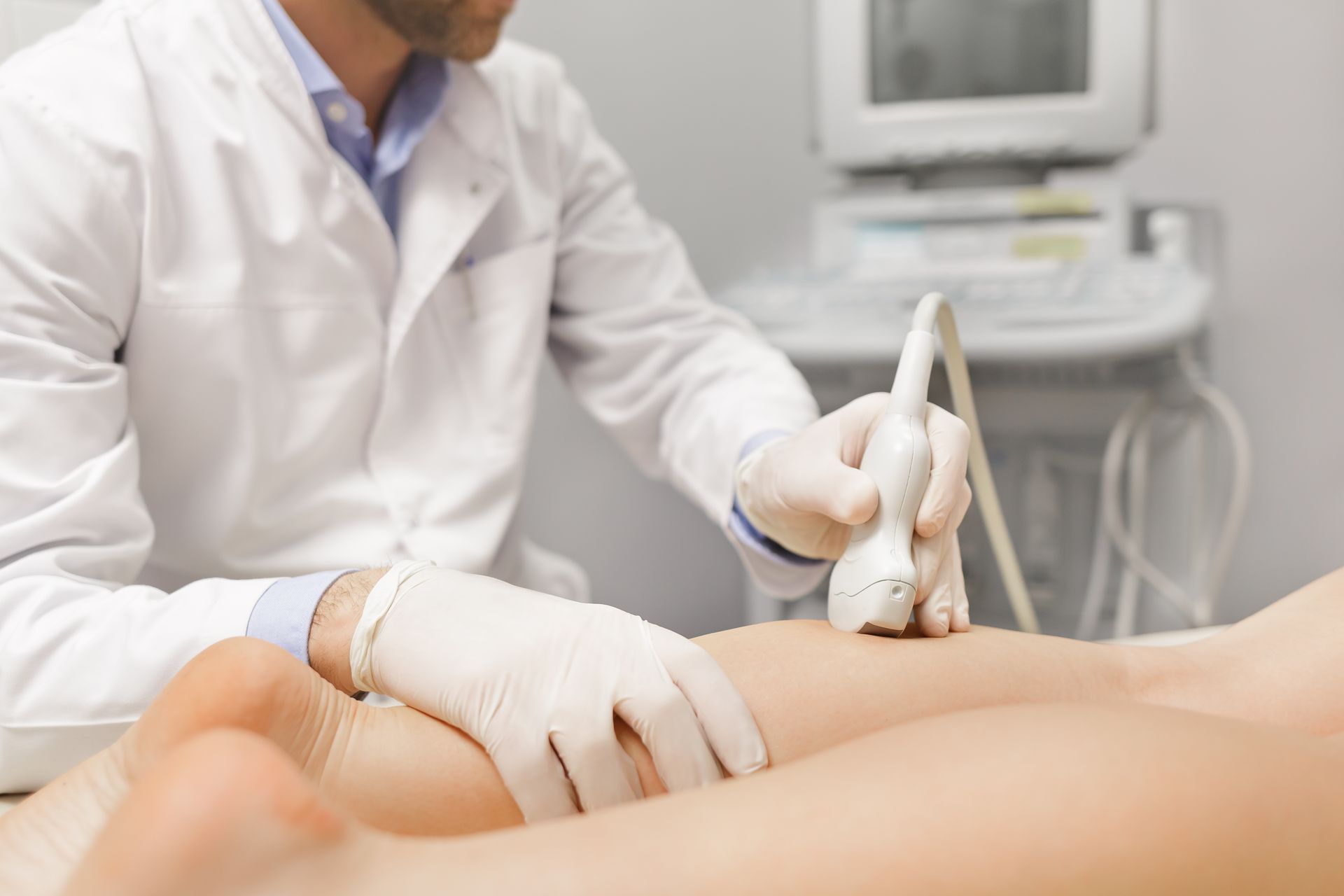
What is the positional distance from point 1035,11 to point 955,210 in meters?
0.30

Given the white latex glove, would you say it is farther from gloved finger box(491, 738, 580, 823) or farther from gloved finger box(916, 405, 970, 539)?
gloved finger box(916, 405, 970, 539)

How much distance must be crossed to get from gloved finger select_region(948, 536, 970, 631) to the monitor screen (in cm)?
103

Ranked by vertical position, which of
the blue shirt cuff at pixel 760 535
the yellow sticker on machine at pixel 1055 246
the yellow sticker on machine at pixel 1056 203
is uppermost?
the yellow sticker on machine at pixel 1056 203

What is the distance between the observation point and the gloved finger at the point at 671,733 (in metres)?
0.51

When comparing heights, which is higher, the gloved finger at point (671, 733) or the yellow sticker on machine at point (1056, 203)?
the yellow sticker on machine at point (1056, 203)

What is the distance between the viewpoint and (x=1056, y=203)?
A: 1438 millimetres

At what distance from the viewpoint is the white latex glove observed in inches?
19.8

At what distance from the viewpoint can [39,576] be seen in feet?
2.12

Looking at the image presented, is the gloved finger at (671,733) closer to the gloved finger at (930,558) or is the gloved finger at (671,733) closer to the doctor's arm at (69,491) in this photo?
the gloved finger at (930,558)

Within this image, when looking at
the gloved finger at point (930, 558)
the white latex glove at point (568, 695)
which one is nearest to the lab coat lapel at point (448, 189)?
the white latex glove at point (568, 695)

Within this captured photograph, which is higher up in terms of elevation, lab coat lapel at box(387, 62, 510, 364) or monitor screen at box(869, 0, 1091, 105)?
monitor screen at box(869, 0, 1091, 105)

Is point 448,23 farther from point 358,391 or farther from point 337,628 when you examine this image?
point 337,628

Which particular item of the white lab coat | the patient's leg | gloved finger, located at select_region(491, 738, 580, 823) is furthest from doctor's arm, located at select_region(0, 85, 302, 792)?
the patient's leg

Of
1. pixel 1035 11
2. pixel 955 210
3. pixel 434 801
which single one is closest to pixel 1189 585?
pixel 955 210
